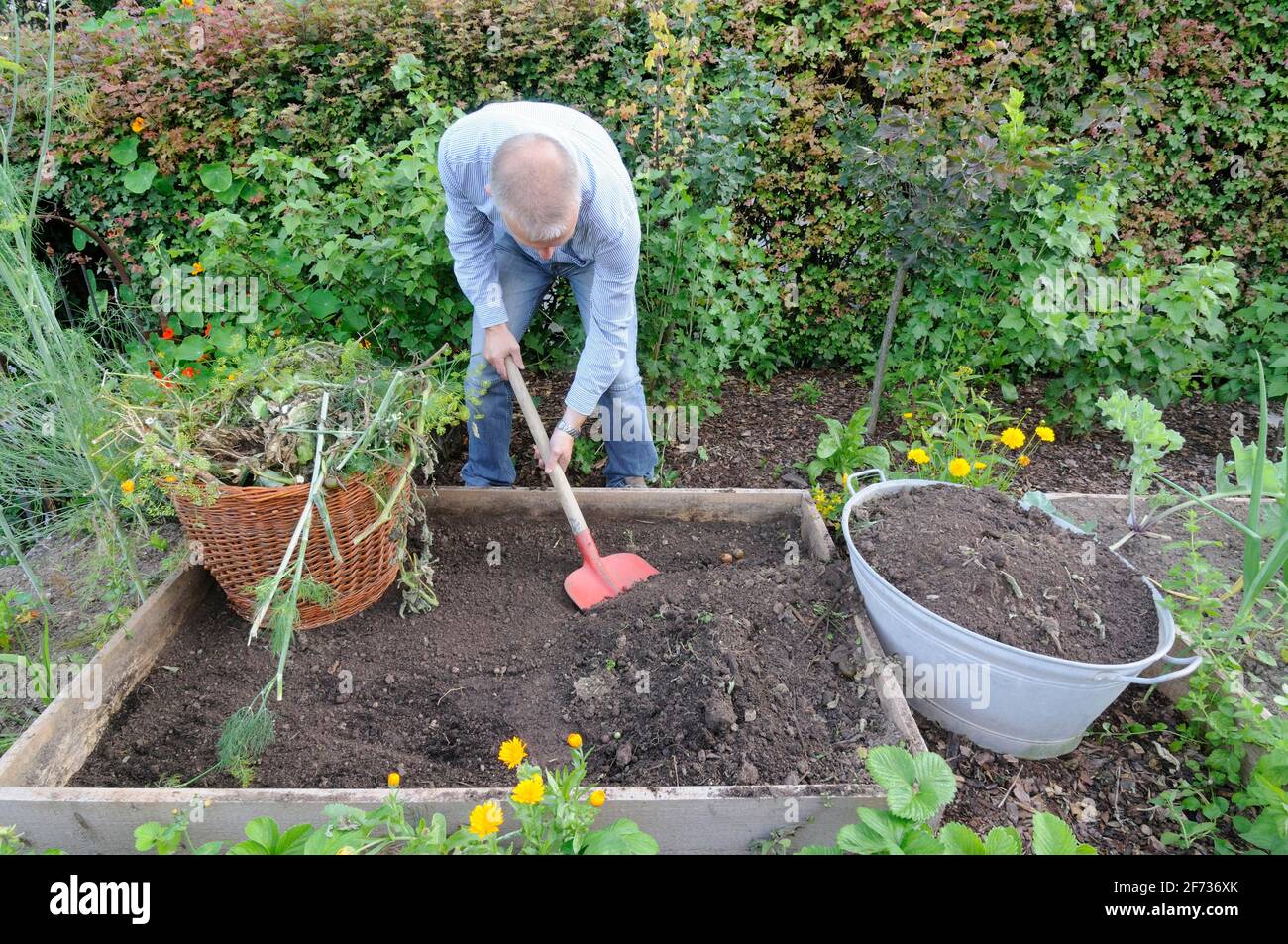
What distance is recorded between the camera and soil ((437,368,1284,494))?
375 centimetres

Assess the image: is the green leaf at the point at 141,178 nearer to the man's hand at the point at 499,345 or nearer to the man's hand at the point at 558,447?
the man's hand at the point at 499,345

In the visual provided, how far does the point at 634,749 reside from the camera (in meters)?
2.16

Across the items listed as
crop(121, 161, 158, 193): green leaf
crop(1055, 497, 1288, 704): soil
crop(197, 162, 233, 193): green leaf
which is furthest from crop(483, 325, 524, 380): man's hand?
crop(121, 161, 158, 193): green leaf

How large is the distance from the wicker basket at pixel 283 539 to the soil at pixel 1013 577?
1.66m

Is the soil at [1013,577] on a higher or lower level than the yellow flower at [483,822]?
lower

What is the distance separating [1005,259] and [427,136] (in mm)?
2772

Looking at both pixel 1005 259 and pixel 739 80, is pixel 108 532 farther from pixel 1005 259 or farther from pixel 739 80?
pixel 1005 259

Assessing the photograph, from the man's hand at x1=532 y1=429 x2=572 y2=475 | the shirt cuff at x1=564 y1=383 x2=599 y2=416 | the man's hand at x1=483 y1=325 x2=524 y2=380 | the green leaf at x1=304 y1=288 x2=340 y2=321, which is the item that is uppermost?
the green leaf at x1=304 y1=288 x2=340 y2=321

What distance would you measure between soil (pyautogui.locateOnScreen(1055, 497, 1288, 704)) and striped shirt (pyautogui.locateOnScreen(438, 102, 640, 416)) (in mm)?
1913

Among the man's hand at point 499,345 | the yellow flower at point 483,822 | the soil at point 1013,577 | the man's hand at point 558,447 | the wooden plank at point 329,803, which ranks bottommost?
the wooden plank at point 329,803

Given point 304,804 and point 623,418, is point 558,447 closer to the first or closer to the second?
point 623,418

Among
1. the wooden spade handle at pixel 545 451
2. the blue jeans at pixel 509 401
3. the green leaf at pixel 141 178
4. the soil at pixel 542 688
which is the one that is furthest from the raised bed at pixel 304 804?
the green leaf at pixel 141 178

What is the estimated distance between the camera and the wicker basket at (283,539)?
2.24 metres

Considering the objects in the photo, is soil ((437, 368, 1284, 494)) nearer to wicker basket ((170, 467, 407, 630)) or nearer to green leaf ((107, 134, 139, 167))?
wicker basket ((170, 467, 407, 630))
